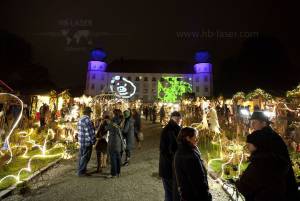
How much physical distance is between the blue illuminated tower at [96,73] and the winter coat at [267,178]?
81482 mm

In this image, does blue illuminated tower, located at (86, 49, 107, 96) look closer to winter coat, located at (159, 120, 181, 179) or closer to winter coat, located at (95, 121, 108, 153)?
winter coat, located at (95, 121, 108, 153)

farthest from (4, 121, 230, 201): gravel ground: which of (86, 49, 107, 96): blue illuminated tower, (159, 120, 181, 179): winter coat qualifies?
(86, 49, 107, 96): blue illuminated tower

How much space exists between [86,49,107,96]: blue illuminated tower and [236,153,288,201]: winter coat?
267 ft

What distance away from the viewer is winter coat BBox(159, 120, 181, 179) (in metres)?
4.97

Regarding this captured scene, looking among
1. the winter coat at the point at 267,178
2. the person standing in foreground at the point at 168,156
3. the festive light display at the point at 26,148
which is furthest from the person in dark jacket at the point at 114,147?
the winter coat at the point at 267,178

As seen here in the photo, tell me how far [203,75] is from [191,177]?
270 feet

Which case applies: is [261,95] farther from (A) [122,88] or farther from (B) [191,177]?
(A) [122,88]

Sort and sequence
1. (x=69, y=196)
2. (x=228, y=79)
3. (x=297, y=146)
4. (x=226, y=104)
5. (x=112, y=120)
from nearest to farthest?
(x=69, y=196), (x=112, y=120), (x=297, y=146), (x=226, y=104), (x=228, y=79)

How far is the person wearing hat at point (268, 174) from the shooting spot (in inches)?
114

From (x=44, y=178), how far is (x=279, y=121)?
30.5ft

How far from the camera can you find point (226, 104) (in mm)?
19547

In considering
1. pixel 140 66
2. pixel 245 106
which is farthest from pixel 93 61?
pixel 245 106

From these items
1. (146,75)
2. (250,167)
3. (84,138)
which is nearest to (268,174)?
(250,167)

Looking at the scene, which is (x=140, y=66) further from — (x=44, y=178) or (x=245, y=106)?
(x=44, y=178)
